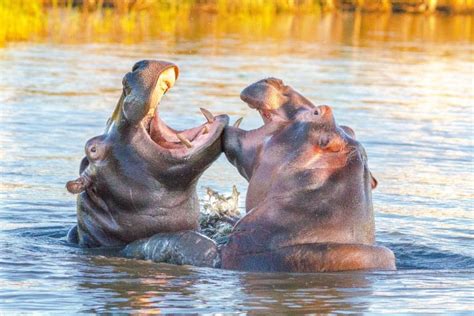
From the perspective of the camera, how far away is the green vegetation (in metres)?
22.7

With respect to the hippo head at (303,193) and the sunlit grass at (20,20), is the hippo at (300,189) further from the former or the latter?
the sunlit grass at (20,20)

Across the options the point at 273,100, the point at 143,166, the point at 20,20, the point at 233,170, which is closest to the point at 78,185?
the point at 143,166

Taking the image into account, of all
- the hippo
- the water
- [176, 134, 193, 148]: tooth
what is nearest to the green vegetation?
the water

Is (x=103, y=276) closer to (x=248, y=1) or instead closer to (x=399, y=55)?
(x=399, y=55)

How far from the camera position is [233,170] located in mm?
10594

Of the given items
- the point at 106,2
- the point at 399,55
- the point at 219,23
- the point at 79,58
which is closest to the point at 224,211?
the point at 79,58

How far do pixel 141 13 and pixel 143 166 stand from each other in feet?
74.0

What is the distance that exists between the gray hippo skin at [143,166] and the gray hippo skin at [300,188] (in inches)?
9.8

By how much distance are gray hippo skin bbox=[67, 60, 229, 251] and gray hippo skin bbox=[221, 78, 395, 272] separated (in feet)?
0.81

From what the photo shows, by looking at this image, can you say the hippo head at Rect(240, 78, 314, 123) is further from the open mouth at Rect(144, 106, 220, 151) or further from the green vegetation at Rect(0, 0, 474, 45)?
the green vegetation at Rect(0, 0, 474, 45)

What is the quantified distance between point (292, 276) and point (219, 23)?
856 inches

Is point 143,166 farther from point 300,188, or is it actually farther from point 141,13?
point 141,13

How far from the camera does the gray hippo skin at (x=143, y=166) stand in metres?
6.27

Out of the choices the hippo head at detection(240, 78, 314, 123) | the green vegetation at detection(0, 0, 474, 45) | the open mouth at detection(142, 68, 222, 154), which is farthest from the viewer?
the green vegetation at detection(0, 0, 474, 45)
